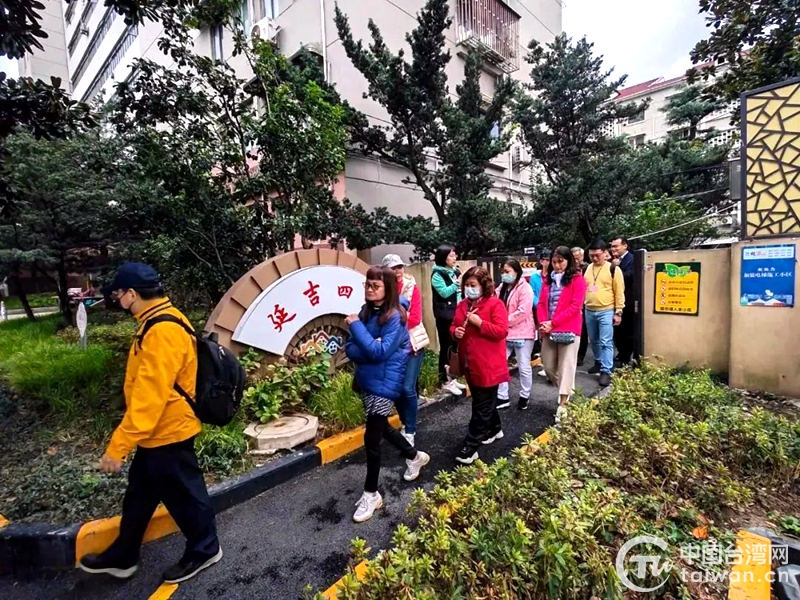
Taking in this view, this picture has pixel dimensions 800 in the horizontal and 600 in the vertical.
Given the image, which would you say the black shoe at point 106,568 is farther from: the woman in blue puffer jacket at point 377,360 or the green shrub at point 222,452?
the woman in blue puffer jacket at point 377,360

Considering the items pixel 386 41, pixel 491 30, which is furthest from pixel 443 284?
pixel 491 30

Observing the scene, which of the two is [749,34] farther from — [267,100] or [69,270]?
[69,270]

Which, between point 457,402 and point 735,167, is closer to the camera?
point 457,402

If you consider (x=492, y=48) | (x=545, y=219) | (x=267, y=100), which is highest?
(x=492, y=48)

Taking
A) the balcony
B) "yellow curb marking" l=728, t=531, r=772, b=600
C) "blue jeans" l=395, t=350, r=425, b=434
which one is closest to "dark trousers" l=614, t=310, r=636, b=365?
"blue jeans" l=395, t=350, r=425, b=434

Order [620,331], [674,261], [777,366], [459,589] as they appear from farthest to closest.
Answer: [620,331] < [674,261] < [777,366] < [459,589]

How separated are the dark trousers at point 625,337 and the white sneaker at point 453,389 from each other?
103 inches

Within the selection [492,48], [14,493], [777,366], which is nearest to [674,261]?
[777,366]

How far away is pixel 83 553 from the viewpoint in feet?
8.39

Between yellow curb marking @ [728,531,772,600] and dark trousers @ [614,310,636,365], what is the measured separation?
3928mm

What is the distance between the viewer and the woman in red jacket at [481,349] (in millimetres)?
3264

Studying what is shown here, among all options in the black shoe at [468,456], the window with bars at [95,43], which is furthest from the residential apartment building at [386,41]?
the black shoe at [468,456]

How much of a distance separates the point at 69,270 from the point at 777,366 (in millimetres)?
15964

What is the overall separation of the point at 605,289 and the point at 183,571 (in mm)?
4913
